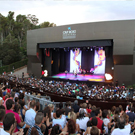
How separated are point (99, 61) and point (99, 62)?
152 mm

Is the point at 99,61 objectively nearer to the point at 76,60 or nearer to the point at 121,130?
the point at 76,60

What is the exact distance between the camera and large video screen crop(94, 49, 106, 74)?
2203cm

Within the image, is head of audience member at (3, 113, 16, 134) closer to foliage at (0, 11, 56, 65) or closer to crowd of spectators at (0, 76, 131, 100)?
crowd of spectators at (0, 76, 131, 100)

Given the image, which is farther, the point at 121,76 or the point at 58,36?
the point at 58,36

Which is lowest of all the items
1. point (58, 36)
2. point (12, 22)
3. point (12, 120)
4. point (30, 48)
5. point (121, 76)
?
point (121, 76)

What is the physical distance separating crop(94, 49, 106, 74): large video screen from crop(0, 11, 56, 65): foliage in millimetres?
17249

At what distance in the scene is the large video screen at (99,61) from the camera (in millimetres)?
22031

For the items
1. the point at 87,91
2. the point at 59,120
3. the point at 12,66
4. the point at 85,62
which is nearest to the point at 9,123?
the point at 59,120

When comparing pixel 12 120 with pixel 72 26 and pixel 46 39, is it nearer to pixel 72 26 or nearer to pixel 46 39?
pixel 72 26

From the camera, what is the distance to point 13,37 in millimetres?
38406

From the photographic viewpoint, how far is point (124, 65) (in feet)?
56.2

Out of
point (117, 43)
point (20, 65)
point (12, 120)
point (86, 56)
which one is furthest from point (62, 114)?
point (20, 65)

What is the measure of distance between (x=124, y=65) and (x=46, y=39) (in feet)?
34.6

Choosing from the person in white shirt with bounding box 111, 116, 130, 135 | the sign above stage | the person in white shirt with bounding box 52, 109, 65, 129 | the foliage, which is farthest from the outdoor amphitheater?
the foliage
